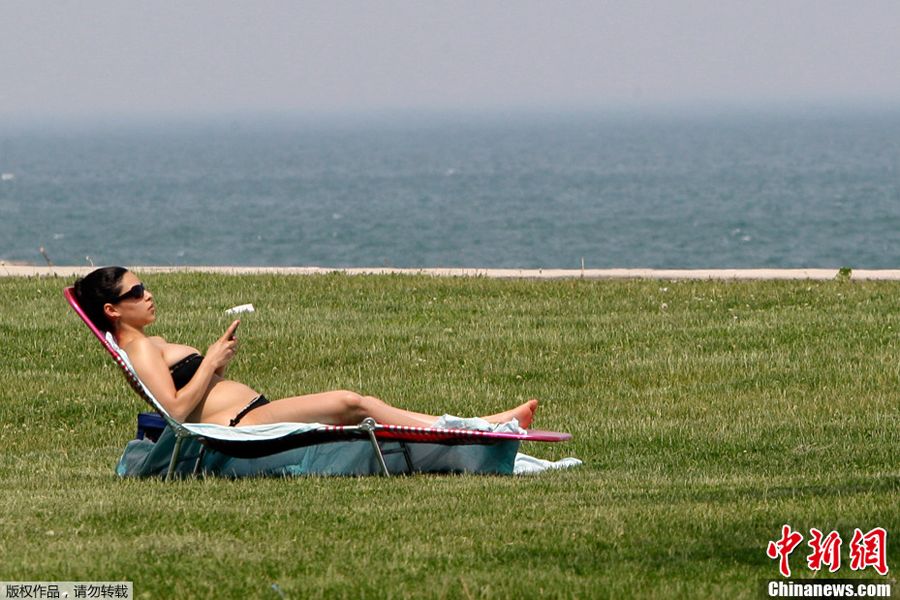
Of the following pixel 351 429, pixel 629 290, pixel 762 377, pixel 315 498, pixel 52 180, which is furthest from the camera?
pixel 52 180

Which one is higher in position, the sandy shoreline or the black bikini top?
the black bikini top

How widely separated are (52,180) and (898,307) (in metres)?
114

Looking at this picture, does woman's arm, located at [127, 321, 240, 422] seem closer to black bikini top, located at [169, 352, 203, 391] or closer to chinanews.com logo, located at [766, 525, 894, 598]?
black bikini top, located at [169, 352, 203, 391]

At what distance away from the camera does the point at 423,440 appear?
8.13m

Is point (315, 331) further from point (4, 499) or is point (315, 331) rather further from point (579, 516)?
point (579, 516)

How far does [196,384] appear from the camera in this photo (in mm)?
8016

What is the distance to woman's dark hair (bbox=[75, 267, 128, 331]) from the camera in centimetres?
829

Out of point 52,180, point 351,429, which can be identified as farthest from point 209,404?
point 52,180

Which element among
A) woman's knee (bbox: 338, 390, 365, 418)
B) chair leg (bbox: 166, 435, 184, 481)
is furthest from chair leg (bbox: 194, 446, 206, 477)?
woman's knee (bbox: 338, 390, 365, 418)

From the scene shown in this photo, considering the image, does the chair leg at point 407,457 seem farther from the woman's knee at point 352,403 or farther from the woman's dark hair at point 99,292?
the woman's dark hair at point 99,292

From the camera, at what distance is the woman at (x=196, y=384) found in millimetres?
8008

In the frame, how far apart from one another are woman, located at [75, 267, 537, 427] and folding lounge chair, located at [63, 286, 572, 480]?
0.23 feet

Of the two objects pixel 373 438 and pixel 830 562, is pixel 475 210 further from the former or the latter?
pixel 830 562

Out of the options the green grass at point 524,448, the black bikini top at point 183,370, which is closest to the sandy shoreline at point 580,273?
the green grass at point 524,448
